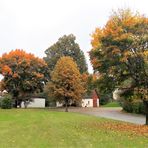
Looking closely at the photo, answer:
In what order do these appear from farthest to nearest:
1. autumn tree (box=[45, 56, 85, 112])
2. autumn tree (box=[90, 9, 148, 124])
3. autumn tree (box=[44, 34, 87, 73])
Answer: autumn tree (box=[44, 34, 87, 73])
autumn tree (box=[45, 56, 85, 112])
autumn tree (box=[90, 9, 148, 124])

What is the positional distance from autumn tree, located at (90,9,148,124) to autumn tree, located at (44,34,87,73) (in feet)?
193

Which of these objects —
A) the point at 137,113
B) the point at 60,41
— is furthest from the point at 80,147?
the point at 60,41

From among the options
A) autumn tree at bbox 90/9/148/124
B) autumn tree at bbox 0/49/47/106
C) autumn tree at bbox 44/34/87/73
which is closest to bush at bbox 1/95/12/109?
autumn tree at bbox 0/49/47/106

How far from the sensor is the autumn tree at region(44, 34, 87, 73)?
86.8 metres

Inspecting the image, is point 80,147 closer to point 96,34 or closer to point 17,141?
point 17,141

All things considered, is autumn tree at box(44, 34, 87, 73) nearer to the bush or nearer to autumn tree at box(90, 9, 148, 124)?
the bush

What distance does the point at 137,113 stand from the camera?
177ft

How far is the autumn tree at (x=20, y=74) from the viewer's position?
69.2 meters

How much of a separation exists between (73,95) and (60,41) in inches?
1034

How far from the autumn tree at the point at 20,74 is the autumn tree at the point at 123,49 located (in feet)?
141

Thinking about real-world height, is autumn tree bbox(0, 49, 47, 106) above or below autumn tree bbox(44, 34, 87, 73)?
below

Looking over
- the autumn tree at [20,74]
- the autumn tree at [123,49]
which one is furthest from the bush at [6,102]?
the autumn tree at [123,49]

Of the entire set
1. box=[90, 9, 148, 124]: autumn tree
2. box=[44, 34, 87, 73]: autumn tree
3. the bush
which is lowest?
the bush

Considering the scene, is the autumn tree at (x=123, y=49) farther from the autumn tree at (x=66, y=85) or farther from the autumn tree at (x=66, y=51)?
the autumn tree at (x=66, y=51)
